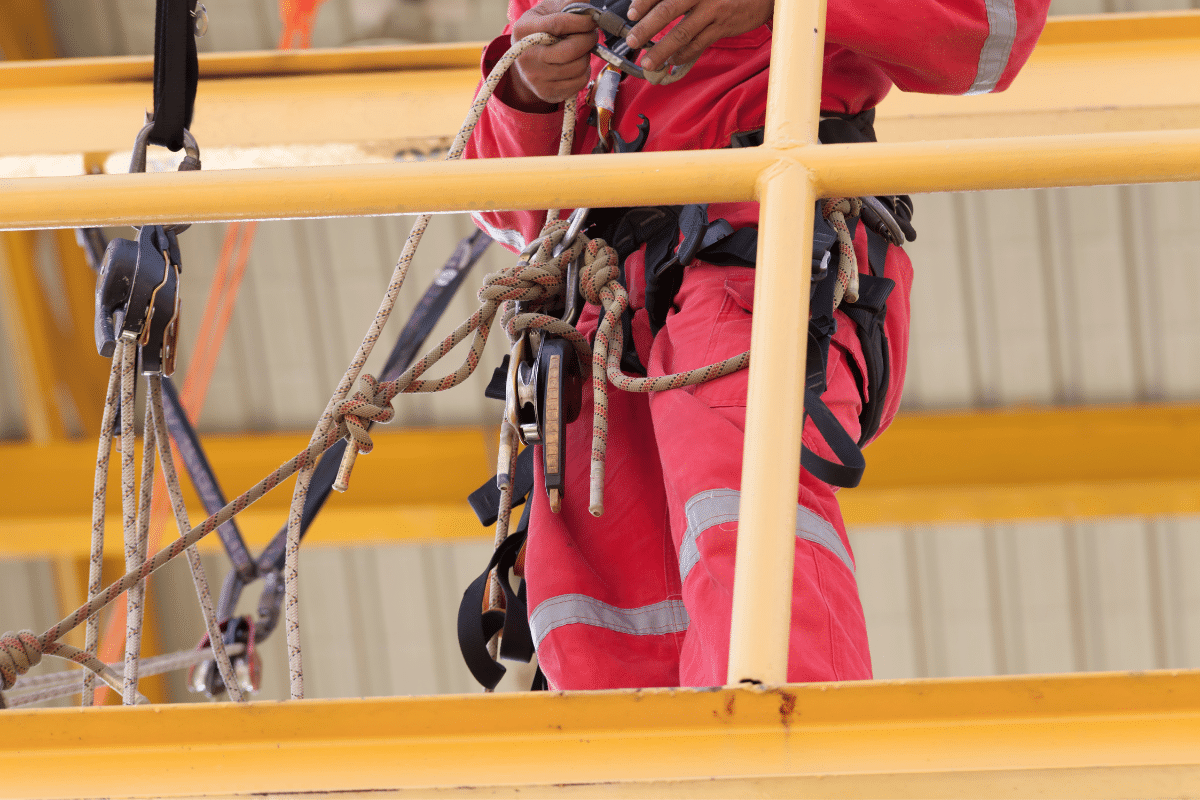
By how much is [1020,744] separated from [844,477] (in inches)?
15.9

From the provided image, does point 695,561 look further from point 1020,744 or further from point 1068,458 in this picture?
point 1068,458

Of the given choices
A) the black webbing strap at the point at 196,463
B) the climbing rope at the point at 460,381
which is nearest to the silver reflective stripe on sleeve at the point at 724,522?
the climbing rope at the point at 460,381

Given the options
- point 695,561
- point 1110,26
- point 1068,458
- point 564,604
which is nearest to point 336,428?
point 564,604

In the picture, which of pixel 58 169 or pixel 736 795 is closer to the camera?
pixel 736 795

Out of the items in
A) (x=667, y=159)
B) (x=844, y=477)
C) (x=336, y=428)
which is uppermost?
(x=667, y=159)

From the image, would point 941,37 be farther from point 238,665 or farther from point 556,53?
point 238,665

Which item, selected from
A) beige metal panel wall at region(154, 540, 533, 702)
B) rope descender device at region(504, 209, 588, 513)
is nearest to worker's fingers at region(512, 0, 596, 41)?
rope descender device at region(504, 209, 588, 513)

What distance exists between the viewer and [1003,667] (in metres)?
5.55

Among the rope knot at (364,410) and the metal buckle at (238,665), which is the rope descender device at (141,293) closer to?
the rope knot at (364,410)

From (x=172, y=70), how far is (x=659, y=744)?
1444 millimetres

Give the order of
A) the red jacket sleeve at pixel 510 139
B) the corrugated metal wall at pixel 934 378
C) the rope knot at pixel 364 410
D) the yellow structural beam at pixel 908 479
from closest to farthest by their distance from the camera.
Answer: the rope knot at pixel 364 410 < the red jacket sleeve at pixel 510 139 < the yellow structural beam at pixel 908 479 < the corrugated metal wall at pixel 934 378

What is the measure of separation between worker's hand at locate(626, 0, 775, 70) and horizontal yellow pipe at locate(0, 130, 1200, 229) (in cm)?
43

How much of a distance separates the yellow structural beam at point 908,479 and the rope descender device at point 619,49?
260 centimetres

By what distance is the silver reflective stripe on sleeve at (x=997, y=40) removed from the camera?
4.72 ft
